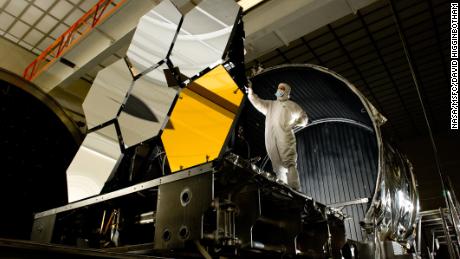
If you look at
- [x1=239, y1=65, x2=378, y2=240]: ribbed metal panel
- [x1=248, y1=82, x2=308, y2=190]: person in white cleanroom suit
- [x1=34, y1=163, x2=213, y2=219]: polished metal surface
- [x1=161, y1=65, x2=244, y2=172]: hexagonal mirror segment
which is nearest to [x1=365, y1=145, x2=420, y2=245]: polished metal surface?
[x1=239, y1=65, x2=378, y2=240]: ribbed metal panel

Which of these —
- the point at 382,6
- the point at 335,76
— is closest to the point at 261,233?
the point at 335,76

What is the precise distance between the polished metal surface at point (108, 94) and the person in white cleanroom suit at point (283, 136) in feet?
3.53

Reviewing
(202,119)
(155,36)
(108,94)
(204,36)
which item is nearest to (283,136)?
A: (202,119)

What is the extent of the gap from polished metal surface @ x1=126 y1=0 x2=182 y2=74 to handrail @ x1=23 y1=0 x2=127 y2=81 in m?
1.54

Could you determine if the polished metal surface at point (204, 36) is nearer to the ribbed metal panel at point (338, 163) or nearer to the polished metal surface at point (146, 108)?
the polished metal surface at point (146, 108)

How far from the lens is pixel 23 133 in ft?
10.5

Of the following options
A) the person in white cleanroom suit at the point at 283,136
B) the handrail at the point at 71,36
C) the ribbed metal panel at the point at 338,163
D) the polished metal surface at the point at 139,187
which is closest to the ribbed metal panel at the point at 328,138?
the ribbed metal panel at the point at 338,163

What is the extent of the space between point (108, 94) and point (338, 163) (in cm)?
262

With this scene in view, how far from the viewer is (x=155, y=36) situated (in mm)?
1986

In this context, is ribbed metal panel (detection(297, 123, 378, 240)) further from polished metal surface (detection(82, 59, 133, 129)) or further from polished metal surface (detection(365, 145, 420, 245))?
polished metal surface (detection(82, 59, 133, 129))

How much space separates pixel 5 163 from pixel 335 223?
9.68 feet

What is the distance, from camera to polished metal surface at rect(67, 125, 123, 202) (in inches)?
77.0

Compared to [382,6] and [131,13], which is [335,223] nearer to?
[131,13]

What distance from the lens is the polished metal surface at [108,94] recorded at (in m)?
2.10
